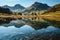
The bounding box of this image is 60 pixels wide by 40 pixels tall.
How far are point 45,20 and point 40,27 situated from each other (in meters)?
0.50

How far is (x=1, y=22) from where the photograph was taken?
523 centimetres

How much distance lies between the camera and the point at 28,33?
415 centimetres

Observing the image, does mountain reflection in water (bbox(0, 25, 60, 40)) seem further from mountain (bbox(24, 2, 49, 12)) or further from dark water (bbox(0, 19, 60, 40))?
mountain (bbox(24, 2, 49, 12))

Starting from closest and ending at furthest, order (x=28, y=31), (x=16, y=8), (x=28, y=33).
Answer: (x=28, y=33) → (x=28, y=31) → (x=16, y=8)

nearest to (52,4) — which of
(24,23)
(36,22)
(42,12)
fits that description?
(42,12)

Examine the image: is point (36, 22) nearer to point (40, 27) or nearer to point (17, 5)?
point (40, 27)

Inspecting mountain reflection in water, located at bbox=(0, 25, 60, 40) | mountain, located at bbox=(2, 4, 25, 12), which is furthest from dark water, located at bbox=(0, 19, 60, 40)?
mountain, located at bbox=(2, 4, 25, 12)

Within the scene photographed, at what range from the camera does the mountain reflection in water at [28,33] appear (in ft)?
12.4

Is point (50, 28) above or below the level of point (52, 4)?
below

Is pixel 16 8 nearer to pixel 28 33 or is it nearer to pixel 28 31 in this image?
pixel 28 31

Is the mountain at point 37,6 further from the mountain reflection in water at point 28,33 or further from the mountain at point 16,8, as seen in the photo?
the mountain reflection in water at point 28,33

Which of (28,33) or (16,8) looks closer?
(28,33)

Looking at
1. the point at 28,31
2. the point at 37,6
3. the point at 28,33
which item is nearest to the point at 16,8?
the point at 37,6

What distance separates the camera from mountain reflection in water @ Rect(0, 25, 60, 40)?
378 cm
